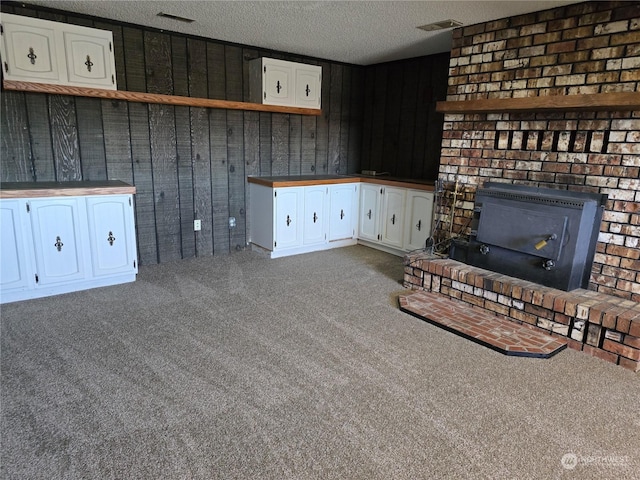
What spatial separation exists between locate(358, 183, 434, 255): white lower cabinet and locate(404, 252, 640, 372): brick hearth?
0.93 metres

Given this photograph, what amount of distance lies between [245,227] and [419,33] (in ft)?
8.77

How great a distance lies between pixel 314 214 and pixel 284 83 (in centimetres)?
144

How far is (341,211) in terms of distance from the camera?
502 cm

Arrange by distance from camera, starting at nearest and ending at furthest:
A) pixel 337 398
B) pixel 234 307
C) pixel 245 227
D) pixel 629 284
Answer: pixel 337 398
pixel 629 284
pixel 234 307
pixel 245 227

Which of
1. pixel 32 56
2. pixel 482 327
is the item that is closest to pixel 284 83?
pixel 32 56

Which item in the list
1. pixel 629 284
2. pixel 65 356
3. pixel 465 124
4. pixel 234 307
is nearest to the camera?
pixel 65 356

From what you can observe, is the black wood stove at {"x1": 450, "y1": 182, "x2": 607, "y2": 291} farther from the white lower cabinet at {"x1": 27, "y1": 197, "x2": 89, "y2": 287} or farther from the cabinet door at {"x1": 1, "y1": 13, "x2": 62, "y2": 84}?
the cabinet door at {"x1": 1, "y1": 13, "x2": 62, "y2": 84}

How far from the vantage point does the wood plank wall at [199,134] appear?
11.7 feet

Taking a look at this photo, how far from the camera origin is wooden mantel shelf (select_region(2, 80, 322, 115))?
319 cm

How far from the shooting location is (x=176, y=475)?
5.23 feet

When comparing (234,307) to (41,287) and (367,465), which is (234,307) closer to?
(41,287)

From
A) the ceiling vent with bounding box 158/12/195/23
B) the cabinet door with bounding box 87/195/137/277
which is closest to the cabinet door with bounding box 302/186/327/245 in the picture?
the cabinet door with bounding box 87/195/137/277

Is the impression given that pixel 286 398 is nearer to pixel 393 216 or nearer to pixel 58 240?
pixel 58 240

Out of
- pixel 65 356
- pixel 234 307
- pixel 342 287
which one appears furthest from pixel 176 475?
pixel 342 287
